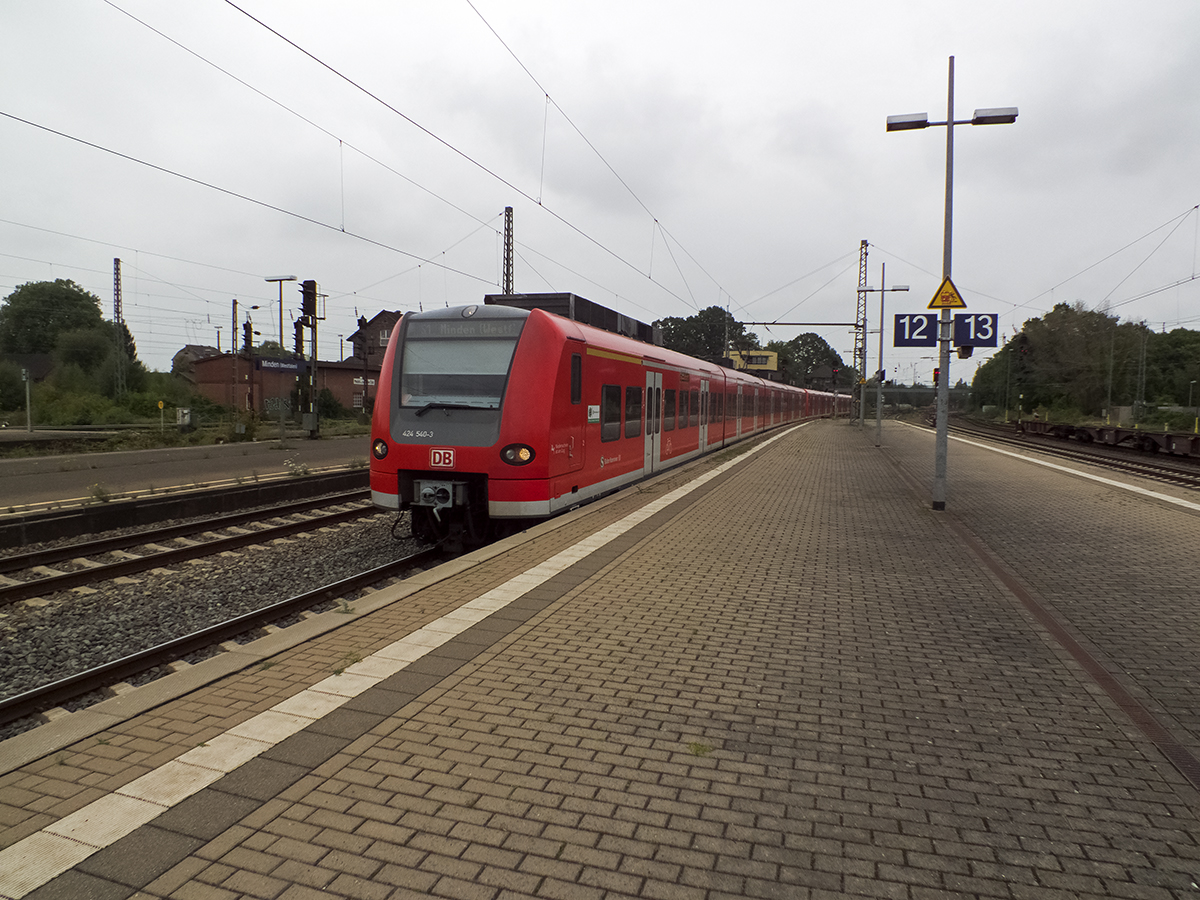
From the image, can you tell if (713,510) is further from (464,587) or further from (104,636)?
(104,636)

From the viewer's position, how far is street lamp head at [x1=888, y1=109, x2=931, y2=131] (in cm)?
1210

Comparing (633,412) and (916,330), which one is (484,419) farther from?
(916,330)

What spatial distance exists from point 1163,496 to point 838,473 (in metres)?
5.72

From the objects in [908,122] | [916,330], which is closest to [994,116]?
[908,122]

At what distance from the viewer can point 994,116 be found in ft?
38.3

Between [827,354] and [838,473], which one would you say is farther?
[827,354]

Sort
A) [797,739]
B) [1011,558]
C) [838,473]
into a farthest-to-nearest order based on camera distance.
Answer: [838,473], [1011,558], [797,739]

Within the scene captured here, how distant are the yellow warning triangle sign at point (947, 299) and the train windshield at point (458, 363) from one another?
6.47 m

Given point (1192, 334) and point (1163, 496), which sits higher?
point (1192, 334)

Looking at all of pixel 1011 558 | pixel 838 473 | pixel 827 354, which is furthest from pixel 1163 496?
pixel 827 354

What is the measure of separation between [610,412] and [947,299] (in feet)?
17.3

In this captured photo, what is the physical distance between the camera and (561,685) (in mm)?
4234

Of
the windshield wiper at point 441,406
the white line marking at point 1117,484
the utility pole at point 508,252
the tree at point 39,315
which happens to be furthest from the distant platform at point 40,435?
the tree at point 39,315

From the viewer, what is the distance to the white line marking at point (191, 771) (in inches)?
105
